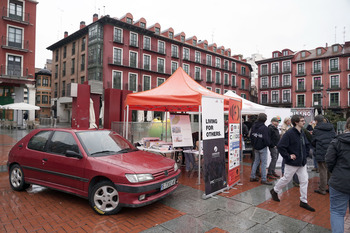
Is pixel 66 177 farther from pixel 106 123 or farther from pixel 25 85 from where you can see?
pixel 25 85

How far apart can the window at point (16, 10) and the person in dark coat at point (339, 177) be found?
30.0 meters

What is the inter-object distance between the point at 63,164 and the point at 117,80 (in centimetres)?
2764

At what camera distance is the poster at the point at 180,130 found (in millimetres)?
7089

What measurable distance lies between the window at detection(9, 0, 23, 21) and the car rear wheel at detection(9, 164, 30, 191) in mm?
25397

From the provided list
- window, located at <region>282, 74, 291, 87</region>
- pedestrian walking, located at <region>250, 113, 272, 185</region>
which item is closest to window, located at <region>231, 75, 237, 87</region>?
window, located at <region>282, 74, 291, 87</region>

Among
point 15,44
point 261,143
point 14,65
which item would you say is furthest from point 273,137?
point 15,44

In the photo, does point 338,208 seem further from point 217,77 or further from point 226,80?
point 226,80

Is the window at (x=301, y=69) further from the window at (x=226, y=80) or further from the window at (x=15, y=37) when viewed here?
the window at (x=15, y=37)

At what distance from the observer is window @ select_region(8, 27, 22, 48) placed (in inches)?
925

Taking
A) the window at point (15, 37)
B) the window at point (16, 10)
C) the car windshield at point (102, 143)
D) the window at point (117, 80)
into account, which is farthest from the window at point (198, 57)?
the car windshield at point (102, 143)

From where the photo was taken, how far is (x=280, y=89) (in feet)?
157

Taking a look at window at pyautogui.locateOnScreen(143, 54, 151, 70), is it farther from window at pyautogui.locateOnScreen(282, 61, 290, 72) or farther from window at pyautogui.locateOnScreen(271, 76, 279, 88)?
window at pyautogui.locateOnScreen(282, 61, 290, 72)

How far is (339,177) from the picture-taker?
2.84 metres

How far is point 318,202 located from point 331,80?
4589cm
